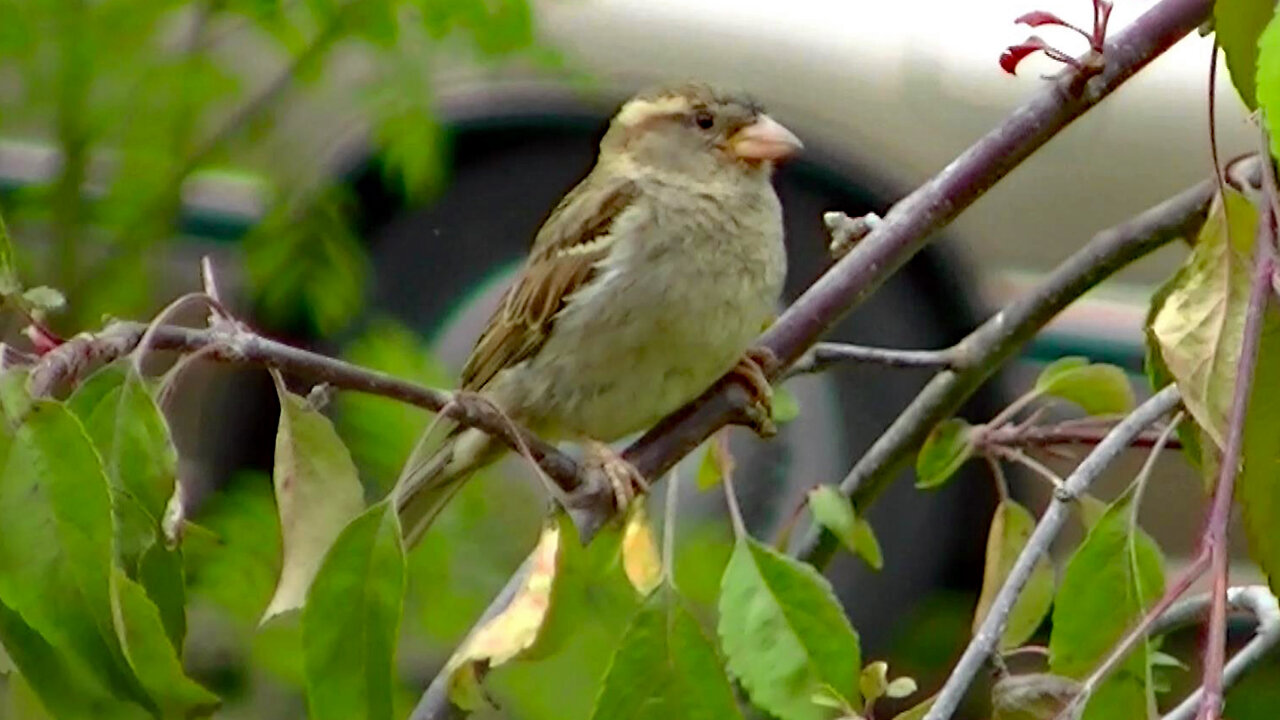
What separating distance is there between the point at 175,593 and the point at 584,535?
1.18 feet

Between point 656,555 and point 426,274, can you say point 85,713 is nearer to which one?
point 656,555

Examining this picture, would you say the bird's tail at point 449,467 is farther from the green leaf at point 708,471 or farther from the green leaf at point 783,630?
the green leaf at point 783,630

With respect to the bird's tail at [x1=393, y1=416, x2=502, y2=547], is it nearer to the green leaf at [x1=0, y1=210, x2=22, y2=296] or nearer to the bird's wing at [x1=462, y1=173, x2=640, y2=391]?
the bird's wing at [x1=462, y1=173, x2=640, y2=391]

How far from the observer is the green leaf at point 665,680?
33.2 inches

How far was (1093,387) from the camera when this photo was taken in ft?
5.10

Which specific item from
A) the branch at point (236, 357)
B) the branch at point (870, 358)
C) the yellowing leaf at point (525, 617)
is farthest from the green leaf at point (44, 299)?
the branch at point (870, 358)

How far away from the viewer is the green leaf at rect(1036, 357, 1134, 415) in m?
1.55

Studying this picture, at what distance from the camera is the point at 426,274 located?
134 inches

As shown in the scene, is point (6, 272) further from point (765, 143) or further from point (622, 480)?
point (765, 143)

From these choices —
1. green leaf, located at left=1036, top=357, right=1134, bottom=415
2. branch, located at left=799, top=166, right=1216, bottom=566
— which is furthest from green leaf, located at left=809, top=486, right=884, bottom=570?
green leaf, located at left=1036, top=357, right=1134, bottom=415

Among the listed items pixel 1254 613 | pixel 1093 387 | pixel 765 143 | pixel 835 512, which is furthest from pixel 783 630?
pixel 765 143

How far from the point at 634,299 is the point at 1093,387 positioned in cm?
48

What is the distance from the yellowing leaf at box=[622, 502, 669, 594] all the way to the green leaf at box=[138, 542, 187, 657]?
0.22 m

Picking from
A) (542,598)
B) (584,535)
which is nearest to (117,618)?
(542,598)
